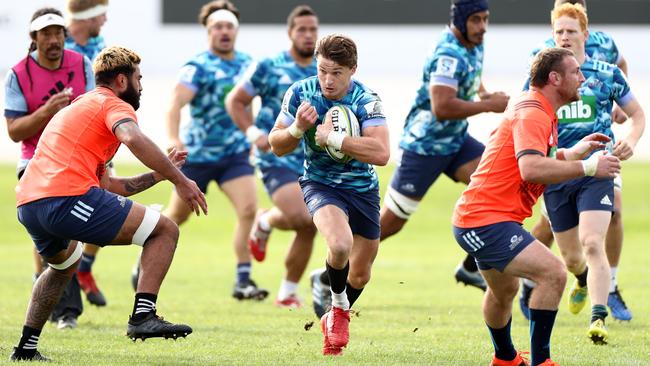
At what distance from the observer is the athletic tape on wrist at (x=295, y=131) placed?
7.62 meters

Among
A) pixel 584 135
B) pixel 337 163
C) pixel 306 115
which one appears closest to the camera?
pixel 306 115

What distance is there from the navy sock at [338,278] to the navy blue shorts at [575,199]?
2.03m

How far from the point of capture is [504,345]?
7.31 metres

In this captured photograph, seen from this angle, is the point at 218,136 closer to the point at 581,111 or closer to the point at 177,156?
the point at 581,111

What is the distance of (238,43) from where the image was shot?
100 feet

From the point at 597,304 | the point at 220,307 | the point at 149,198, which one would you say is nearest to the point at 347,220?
the point at 597,304

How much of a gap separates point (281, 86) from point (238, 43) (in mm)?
19470

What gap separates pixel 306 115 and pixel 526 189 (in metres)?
1.44

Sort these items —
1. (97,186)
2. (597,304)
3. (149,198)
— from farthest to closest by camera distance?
1. (149,198)
2. (597,304)
3. (97,186)

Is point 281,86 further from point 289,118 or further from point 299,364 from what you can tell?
point 299,364

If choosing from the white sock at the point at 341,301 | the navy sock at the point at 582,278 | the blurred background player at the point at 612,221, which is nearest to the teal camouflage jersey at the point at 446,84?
the blurred background player at the point at 612,221

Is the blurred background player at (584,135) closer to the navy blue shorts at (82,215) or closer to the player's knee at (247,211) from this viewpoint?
the navy blue shorts at (82,215)

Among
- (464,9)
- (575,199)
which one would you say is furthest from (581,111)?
(464,9)

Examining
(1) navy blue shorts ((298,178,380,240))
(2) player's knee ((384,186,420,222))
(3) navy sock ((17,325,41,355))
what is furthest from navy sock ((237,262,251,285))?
(3) navy sock ((17,325,41,355))
